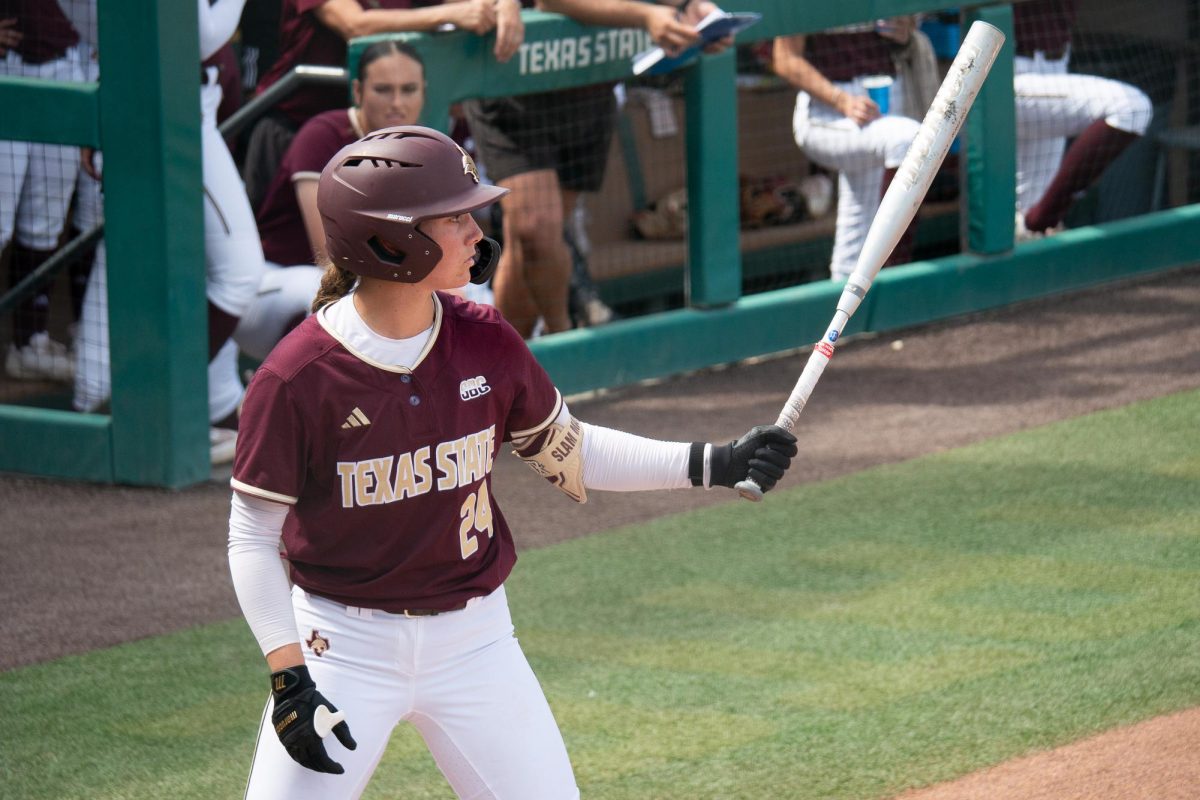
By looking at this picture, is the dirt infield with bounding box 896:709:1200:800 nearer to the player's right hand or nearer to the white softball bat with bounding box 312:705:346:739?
the white softball bat with bounding box 312:705:346:739

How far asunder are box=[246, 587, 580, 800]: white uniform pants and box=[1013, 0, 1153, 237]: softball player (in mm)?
6628

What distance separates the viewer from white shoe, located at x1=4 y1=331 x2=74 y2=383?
23.0ft

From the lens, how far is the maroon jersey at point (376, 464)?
267 centimetres

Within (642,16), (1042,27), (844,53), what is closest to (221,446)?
(642,16)

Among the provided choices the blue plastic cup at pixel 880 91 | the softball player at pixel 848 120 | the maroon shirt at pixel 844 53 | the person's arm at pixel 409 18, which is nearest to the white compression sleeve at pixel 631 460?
the person's arm at pixel 409 18

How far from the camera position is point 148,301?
20.2ft

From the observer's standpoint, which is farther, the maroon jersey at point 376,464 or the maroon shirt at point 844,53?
the maroon shirt at point 844,53

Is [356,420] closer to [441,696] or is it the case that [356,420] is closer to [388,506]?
[388,506]

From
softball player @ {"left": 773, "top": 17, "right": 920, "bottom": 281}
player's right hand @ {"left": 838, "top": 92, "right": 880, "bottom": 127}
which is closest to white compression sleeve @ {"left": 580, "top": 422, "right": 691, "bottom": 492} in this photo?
softball player @ {"left": 773, "top": 17, "right": 920, "bottom": 281}

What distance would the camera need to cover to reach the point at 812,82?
7.93m

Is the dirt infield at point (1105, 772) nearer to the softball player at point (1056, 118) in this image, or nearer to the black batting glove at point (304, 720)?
the black batting glove at point (304, 720)

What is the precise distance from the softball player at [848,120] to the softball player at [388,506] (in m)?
5.29

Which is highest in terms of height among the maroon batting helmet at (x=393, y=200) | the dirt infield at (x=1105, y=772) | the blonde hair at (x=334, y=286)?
the maroon batting helmet at (x=393, y=200)

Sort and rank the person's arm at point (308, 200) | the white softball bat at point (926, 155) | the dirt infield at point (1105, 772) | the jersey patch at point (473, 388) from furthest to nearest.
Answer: the person's arm at point (308, 200), the dirt infield at point (1105, 772), the white softball bat at point (926, 155), the jersey patch at point (473, 388)
